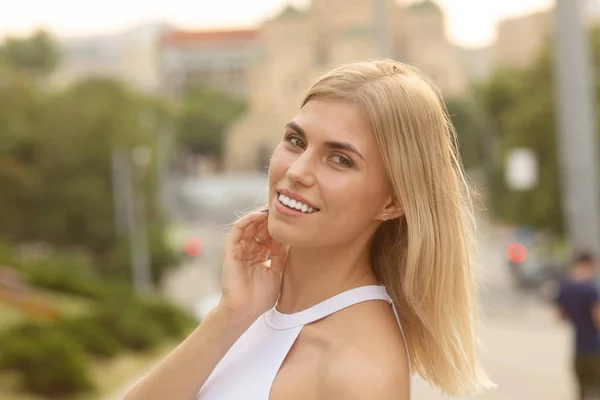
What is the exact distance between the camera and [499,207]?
37.9m

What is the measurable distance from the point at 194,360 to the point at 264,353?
16cm

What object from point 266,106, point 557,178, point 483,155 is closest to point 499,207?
point 557,178

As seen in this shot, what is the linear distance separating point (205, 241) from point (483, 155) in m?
34.2

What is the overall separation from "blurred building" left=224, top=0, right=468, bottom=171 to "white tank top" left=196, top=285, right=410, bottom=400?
44299 mm

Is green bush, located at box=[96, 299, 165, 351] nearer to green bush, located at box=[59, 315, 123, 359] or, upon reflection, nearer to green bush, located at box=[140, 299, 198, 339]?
green bush, located at box=[59, 315, 123, 359]

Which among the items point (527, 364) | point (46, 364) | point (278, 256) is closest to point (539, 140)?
point (527, 364)

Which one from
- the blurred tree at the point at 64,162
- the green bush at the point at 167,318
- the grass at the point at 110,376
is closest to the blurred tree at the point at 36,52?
the blurred tree at the point at 64,162

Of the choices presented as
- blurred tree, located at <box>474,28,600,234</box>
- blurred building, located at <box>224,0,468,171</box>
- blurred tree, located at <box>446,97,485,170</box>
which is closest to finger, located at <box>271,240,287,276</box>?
blurred tree, located at <box>474,28,600,234</box>

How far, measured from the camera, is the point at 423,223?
2049 millimetres

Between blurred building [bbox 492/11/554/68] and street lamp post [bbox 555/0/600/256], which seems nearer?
street lamp post [bbox 555/0/600/256]

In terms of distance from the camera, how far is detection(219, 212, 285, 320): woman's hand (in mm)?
2258

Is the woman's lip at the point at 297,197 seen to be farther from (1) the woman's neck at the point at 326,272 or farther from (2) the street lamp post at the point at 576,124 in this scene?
(2) the street lamp post at the point at 576,124

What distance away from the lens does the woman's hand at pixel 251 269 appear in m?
2.26

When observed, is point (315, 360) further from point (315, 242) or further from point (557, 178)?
point (557, 178)
